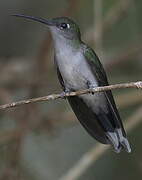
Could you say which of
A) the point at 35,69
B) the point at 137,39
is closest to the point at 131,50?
the point at 137,39

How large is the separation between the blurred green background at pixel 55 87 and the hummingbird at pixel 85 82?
0.80 metres

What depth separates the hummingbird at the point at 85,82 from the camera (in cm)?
480

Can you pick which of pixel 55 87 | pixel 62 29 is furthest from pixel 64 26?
pixel 55 87

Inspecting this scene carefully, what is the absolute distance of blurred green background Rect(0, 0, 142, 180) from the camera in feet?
20.2

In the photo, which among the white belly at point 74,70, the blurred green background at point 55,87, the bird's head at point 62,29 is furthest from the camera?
the blurred green background at point 55,87

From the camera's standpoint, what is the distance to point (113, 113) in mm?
4875

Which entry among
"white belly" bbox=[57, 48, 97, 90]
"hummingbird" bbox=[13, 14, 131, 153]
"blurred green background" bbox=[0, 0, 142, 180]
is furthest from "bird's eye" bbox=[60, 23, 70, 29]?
"blurred green background" bbox=[0, 0, 142, 180]

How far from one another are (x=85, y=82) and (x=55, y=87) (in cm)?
196

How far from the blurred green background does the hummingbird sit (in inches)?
31.4

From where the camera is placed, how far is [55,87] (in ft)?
22.3

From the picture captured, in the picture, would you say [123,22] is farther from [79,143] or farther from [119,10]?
[79,143]

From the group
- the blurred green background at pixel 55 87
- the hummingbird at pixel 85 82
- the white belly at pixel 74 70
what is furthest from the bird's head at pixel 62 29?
the blurred green background at pixel 55 87

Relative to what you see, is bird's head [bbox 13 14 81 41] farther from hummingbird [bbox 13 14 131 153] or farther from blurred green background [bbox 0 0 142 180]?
blurred green background [bbox 0 0 142 180]

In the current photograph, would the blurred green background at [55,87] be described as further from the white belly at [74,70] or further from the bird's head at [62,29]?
the white belly at [74,70]
